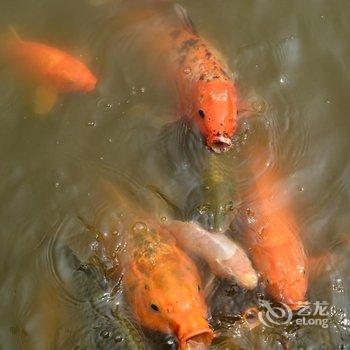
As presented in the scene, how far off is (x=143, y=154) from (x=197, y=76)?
0.73 meters

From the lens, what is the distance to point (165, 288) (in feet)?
11.4

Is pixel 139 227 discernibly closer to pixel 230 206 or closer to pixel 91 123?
pixel 230 206

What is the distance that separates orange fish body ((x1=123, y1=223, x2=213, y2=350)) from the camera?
332cm

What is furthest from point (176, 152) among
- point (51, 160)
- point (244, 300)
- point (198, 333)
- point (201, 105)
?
point (198, 333)

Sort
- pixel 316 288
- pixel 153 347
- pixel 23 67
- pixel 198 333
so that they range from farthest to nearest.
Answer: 1. pixel 23 67
2. pixel 316 288
3. pixel 153 347
4. pixel 198 333

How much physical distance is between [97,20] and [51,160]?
1.43m

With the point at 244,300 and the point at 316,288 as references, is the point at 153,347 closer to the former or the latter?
the point at 244,300

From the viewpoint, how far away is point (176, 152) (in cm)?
450

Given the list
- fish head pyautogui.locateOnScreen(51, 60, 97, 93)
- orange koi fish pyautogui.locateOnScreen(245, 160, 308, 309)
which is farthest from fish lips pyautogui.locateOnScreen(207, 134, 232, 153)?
fish head pyautogui.locateOnScreen(51, 60, 97, 93)

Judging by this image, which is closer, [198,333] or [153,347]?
[198,333]

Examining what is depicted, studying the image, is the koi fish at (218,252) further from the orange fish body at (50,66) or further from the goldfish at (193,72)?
the orange fish body at (50,66)

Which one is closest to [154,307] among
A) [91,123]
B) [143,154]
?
[143,154]
